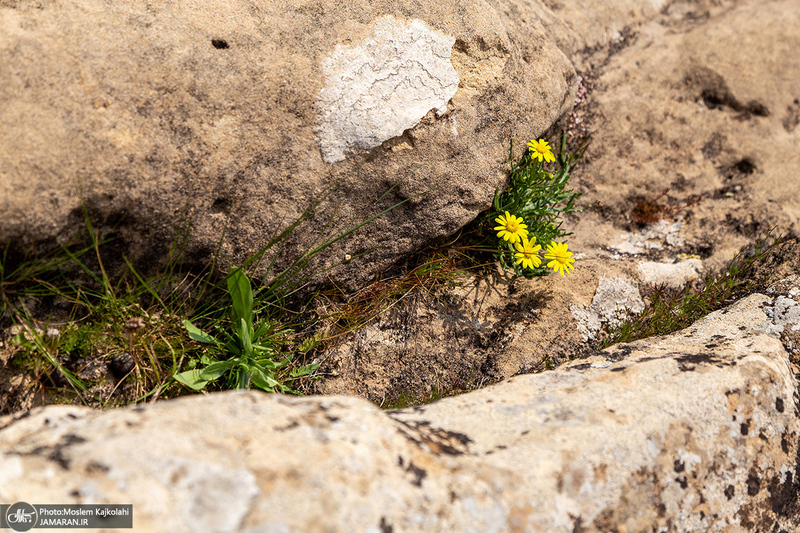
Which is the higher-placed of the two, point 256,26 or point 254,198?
point 256,26

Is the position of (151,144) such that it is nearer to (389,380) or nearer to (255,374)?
(255,374)

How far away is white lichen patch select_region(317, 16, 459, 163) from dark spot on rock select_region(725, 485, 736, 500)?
224 cm

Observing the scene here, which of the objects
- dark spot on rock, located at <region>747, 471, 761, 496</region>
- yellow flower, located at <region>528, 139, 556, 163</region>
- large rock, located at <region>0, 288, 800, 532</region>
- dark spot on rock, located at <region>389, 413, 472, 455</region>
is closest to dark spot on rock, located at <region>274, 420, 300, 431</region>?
large rock, located at <region>0, 288, 800, 532</region>

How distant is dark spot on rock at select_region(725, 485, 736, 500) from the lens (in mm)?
1983

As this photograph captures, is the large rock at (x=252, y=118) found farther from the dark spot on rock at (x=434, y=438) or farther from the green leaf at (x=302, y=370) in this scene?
the dark spot on rock at (x=434, y=438)

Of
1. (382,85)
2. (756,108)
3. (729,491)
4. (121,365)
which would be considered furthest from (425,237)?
(756,108)

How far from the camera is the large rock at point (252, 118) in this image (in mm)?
2400

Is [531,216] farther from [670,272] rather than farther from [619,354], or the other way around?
[619,354]

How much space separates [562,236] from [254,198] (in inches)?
79.7

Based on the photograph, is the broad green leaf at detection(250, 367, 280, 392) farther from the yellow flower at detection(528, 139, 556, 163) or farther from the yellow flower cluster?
the yellow flower at detection(528, 139, 556, 163)

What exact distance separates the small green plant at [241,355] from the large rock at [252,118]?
0.24 m

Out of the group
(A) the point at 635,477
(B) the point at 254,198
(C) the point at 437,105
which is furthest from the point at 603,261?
(B) the point at 254,198

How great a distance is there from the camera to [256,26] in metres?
2.79

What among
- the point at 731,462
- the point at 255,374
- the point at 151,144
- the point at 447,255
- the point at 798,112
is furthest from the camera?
the point at 798,112
